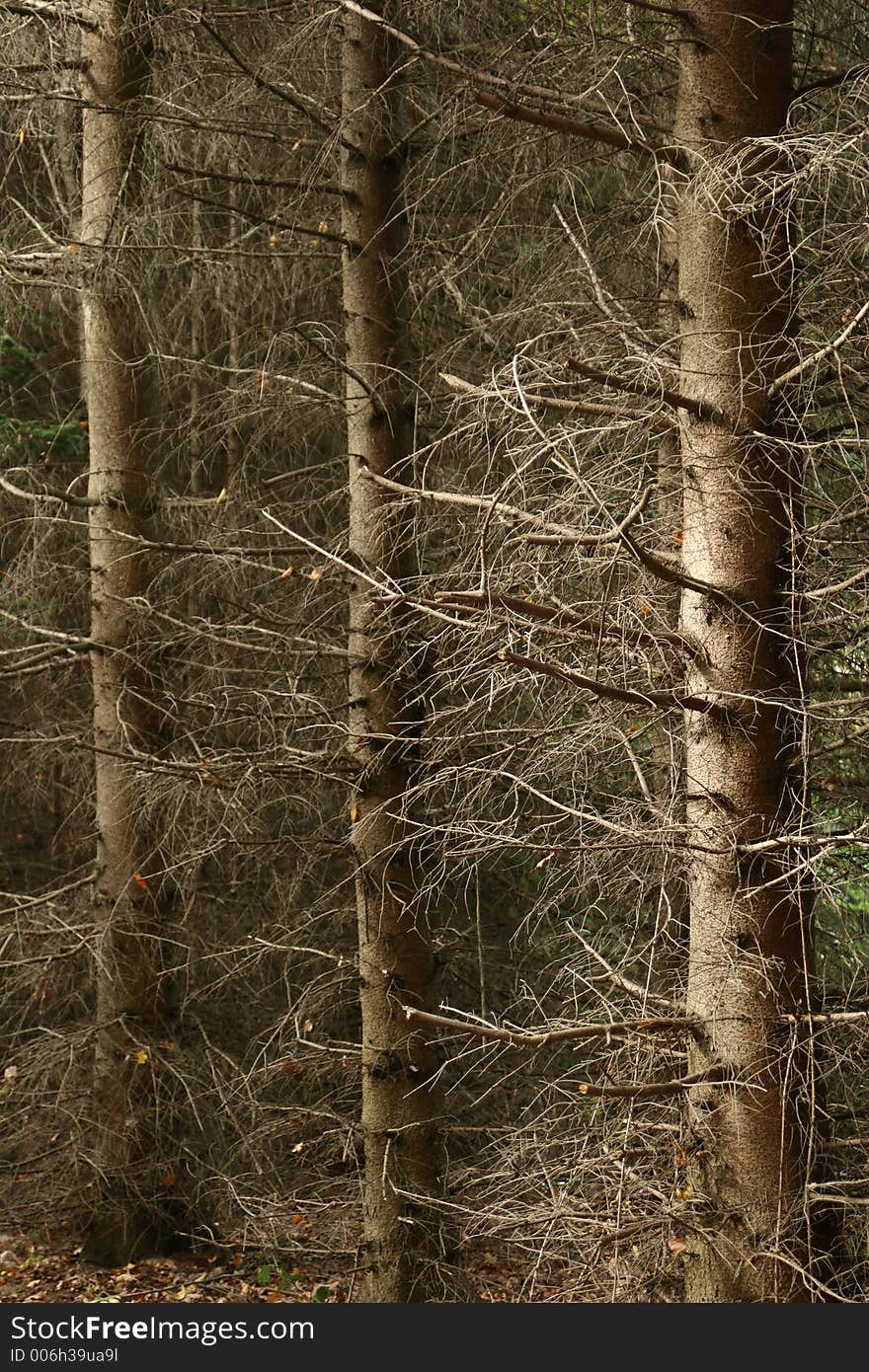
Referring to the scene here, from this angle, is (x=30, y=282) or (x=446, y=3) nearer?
(x=446, y=3)

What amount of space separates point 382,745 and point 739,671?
240cm

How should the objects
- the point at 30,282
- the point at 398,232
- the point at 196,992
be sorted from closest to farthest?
the point at 398,232 < the point at 30,282 < the point at 196,992

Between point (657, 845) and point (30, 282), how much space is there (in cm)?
490

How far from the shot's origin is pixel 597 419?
5777 mm

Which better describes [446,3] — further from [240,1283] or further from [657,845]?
[240,1283]

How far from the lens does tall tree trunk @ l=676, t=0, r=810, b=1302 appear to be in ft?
14.2

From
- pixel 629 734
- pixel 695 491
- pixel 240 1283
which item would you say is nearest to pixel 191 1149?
pixel 240 1283

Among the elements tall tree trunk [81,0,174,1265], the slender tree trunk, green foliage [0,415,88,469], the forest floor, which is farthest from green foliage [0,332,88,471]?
the forest floor

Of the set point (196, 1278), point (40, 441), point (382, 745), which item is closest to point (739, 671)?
point (382, 745)

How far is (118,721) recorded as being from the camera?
802 cm

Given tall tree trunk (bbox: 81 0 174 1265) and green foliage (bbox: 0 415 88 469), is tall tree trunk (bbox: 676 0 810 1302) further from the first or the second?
green foliage (bbox: 0 415 88 469)

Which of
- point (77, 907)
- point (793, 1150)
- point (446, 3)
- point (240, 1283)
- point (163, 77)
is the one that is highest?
point (163, 77)

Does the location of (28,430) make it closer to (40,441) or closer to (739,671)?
(40,441)

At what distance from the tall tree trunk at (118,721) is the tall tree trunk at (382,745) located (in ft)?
6.02
